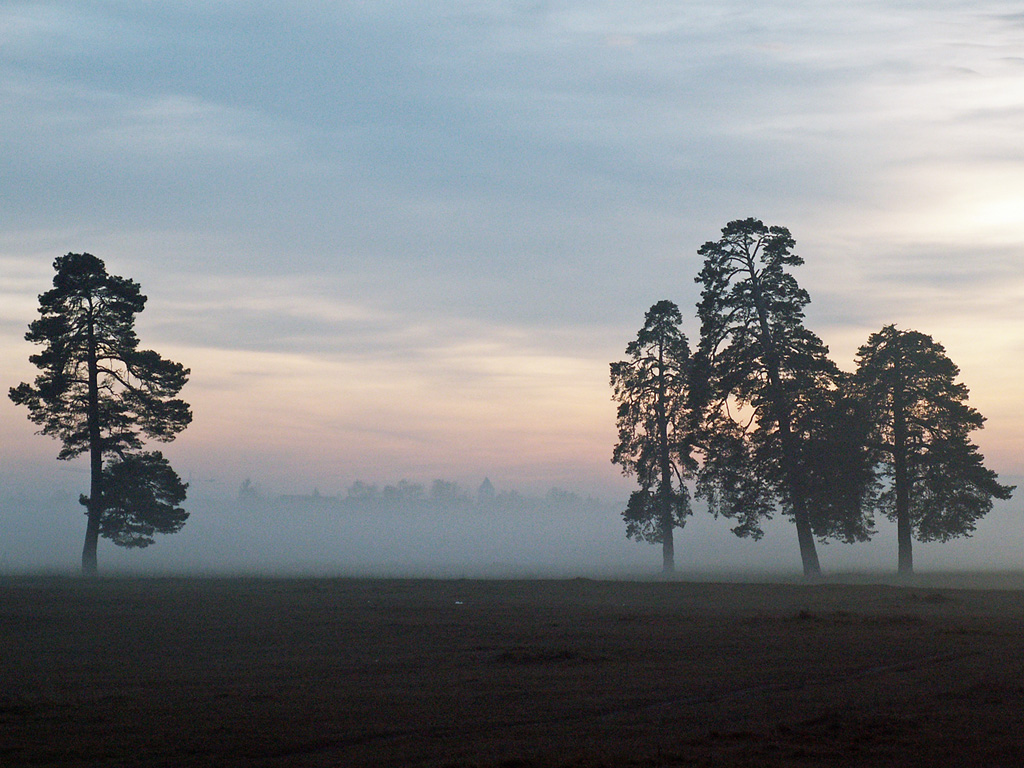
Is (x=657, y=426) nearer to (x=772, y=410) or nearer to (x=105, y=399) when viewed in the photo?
(x=772, y=410)

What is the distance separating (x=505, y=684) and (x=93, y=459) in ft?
127

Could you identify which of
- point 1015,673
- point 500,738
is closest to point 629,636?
point 1015,673

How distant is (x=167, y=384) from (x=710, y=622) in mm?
33796

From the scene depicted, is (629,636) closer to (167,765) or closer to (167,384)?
(167,765)

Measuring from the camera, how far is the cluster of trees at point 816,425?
4500 centimetres

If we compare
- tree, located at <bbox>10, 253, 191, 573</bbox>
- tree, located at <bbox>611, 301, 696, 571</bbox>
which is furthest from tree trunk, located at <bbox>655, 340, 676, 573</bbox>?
tree, located at <bbox>10, 253, 191, 573</bbox>

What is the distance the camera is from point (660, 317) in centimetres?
5791

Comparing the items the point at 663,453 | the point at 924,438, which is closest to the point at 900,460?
the point at 924,438

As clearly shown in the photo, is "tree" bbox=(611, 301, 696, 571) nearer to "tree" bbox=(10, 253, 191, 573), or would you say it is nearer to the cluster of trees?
the cluster of trees

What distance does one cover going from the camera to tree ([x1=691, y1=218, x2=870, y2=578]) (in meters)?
44.6

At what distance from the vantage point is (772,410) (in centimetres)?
4538

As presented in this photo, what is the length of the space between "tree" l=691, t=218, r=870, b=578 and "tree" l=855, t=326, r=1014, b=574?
247cm

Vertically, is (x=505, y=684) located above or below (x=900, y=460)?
below

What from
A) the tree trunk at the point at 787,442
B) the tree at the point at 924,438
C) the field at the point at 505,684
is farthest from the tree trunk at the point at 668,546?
the field at the point at 505,684
